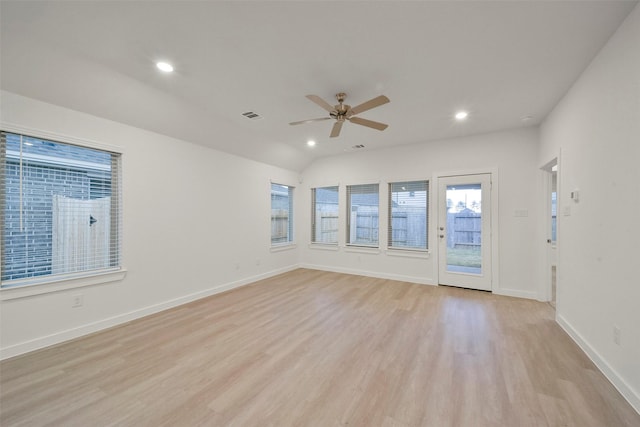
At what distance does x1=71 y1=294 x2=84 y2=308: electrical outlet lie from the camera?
2721 millimetres

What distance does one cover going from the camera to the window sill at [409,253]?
4836 millimetres

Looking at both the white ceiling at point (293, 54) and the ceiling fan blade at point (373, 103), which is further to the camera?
the ceiling fan blade at point (373, 103)

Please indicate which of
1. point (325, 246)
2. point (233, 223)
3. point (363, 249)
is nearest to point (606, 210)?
point (363, 249)

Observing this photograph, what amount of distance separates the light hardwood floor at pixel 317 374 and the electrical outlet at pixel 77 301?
0.39 metres

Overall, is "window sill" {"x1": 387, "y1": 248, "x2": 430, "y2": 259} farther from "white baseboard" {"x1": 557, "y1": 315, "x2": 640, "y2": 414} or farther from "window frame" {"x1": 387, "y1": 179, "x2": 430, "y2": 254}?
"white baseboard" {"x1": 557, "y1": 315, "x2": 640, "y2": 414}

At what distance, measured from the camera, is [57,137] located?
8.64 feet

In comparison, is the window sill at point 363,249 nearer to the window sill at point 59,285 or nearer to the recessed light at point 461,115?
the recessed light at point 461,115

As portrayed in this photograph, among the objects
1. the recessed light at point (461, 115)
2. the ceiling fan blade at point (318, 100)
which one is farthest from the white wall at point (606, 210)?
the ceiling fan blade at point (318, 100)

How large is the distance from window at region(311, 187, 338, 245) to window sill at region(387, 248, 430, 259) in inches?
55.9

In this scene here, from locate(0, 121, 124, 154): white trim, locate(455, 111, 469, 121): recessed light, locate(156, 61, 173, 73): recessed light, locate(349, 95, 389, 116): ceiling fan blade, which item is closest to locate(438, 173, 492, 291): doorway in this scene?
locate(455, 111, 469, 121): recessed light

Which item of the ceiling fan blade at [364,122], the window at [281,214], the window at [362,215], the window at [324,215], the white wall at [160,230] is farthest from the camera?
the window at [324,215]

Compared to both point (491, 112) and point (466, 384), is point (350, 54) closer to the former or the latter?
point (491, 112)

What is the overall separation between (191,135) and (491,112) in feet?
14.7

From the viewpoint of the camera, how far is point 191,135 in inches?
150
